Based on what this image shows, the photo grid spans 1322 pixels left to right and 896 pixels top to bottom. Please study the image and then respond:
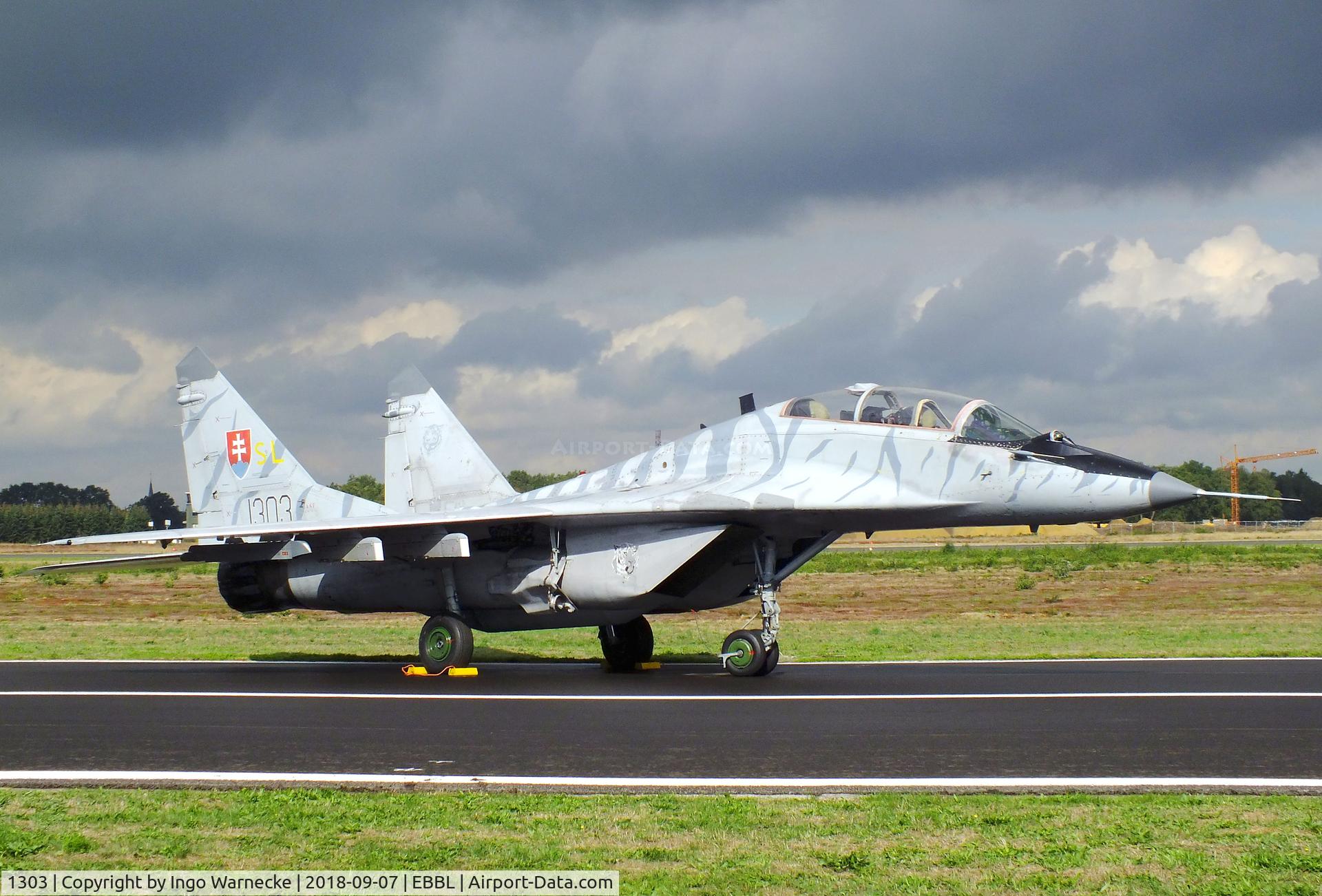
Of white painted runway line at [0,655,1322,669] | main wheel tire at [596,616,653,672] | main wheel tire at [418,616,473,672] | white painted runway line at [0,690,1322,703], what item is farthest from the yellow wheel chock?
white painted runway line at [0,690,1322,703]

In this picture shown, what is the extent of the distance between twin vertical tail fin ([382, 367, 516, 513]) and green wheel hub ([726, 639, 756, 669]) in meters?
5.69

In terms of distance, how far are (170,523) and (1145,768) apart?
13536mm

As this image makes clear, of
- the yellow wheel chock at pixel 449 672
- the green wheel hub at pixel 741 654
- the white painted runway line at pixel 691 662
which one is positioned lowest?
the white painted runway line at pixel 691 662

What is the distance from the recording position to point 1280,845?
5.49 meters

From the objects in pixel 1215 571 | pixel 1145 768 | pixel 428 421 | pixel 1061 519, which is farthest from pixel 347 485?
pixel 1145 768

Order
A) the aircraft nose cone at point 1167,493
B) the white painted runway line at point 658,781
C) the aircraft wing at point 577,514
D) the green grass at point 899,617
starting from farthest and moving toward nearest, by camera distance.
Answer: the green grass at point 899,617
the aircraft wing at point 577,514
the aircraft nose cone at point 1167,493
the white painted runway line at point 658,781

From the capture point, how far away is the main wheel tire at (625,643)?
1627 cm

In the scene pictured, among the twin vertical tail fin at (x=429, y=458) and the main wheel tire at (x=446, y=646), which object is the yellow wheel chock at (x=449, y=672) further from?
the twin vertical tail fin at (x=429, y=458)

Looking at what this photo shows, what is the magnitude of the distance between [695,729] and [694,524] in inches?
196

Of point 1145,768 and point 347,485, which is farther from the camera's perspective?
point 347,485

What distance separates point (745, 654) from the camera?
1400cm

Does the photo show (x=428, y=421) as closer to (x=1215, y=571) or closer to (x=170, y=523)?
(x=170, y=523)

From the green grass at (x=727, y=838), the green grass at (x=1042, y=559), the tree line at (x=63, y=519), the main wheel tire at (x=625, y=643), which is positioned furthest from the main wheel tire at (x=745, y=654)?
the tree line at (x=63, y=519)

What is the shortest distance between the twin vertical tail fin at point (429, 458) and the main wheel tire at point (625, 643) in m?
3.35
